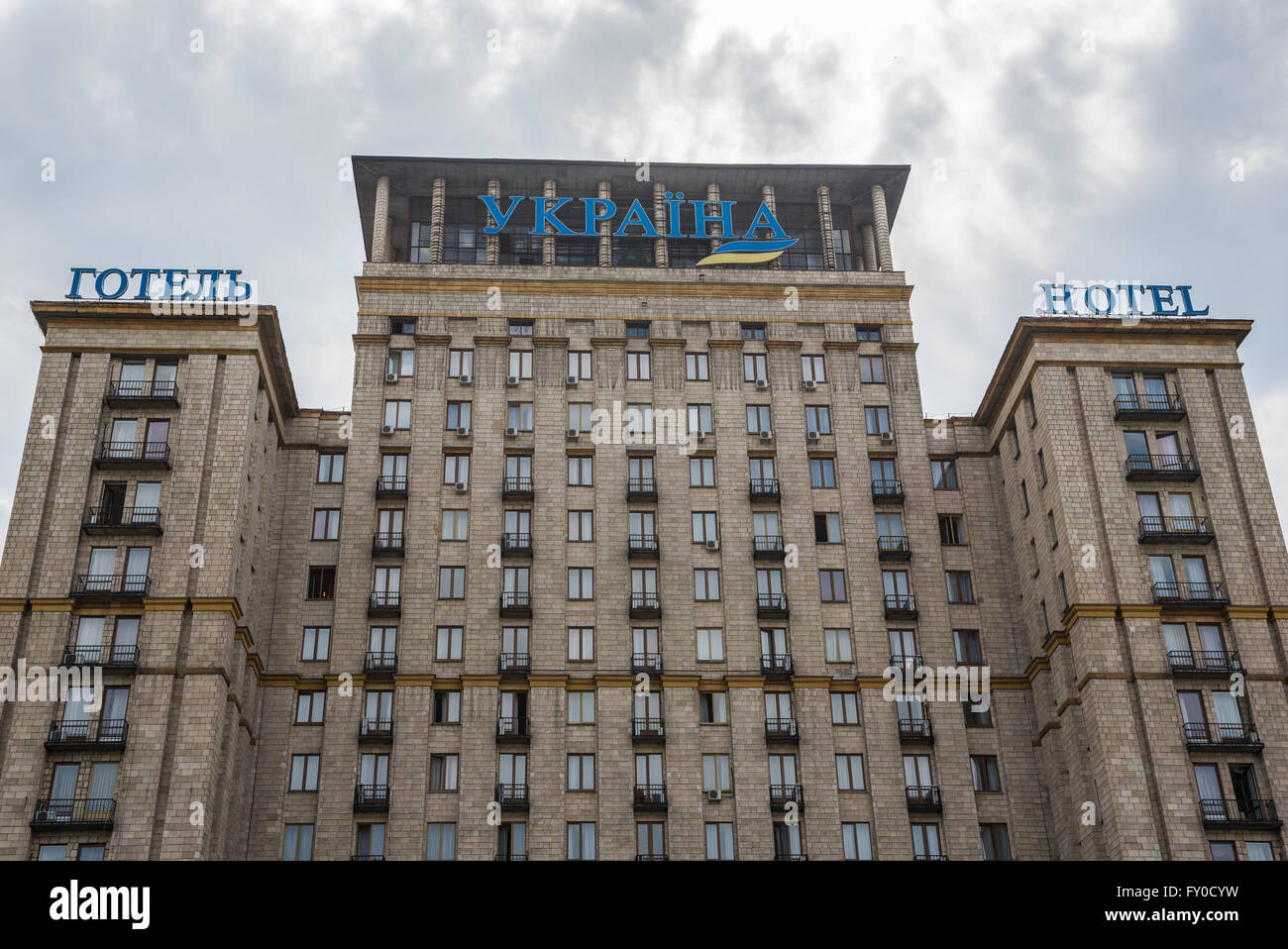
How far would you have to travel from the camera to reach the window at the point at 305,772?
68812 millimetres

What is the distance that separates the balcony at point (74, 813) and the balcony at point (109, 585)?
10.3 m

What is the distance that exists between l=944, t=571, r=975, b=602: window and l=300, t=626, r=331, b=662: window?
35.8m

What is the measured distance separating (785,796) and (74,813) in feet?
115

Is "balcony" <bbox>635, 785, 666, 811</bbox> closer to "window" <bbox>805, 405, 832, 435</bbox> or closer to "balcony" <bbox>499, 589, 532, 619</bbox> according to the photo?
"balcony" <bbox>499, 589, 532, 619</bbox>

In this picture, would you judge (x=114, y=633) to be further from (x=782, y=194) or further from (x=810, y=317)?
(x=782, y=194)

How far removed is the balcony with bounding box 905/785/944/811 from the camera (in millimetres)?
69250

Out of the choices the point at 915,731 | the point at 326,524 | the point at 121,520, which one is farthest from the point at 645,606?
the point at 121,520

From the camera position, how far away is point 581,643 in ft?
238

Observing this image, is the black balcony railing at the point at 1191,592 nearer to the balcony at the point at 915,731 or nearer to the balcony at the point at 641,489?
the balcony at the point at 915,731

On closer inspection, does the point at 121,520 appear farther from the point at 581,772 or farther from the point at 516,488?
the point at 581,772

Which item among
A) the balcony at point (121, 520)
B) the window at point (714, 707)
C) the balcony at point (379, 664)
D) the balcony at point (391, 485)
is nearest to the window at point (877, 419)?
the window at point (714, 707)

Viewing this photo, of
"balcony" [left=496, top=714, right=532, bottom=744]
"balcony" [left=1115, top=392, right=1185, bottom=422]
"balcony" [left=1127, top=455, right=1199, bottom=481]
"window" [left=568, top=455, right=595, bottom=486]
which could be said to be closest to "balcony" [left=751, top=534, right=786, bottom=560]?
"window" [left=568, top=455, right=595, bottom=486]

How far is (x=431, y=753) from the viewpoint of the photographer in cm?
6931
